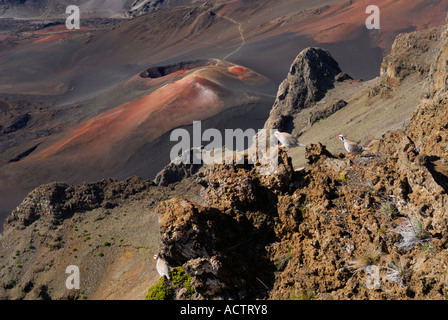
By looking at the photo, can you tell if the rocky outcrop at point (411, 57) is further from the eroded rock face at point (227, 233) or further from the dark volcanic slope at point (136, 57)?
the eroded rock face at point (227, 233)

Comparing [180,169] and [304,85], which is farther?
[304,85]

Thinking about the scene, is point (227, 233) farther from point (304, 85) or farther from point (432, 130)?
point (304, 85)

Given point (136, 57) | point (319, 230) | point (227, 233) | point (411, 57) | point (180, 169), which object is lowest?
point (180, 169)

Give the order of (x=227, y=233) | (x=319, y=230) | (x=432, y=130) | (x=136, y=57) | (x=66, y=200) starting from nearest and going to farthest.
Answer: (x=319, y=230) → (x=227, y=233) → (x=432, y=130) → (x=66, y=200) → (x=136, y=57)

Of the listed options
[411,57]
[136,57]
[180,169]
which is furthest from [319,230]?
[136,57]

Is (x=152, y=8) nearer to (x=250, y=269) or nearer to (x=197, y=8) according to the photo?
(x=197, y=8)

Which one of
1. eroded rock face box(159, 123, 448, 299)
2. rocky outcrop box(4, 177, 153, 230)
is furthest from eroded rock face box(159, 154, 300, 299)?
rocky outcrop box(4, 177, 153, 230)

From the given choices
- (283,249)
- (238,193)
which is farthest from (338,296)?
(238,193)

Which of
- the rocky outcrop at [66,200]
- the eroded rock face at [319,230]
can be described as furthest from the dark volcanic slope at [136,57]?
the eroded rock face at [319,230]
